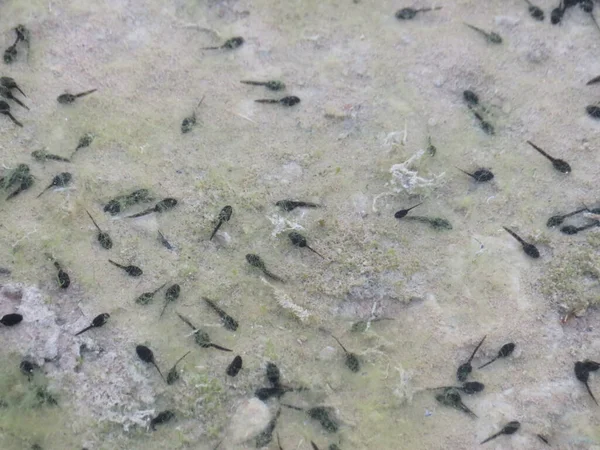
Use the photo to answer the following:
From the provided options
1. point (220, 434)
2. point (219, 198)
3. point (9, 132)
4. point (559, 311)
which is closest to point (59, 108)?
point (9, 132)

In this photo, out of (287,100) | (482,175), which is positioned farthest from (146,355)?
(482,175)

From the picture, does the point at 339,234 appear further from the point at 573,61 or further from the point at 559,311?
the point at 573,61

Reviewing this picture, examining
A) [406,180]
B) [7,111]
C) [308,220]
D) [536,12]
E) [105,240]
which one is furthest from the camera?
[536,12]

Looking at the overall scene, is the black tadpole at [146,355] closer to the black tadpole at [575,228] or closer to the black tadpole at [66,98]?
the black tadpole at [66,98]

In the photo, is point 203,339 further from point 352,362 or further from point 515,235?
point 515,235

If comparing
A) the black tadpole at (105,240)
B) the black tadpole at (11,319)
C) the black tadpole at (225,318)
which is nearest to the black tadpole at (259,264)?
the black tadpole at (225,318)

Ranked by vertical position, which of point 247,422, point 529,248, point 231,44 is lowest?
point 247,422
